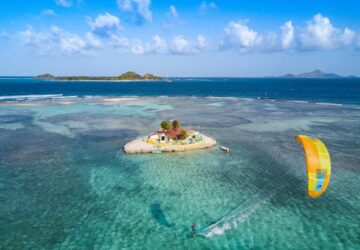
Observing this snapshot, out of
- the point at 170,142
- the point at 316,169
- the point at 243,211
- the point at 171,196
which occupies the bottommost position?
the point at 243,211

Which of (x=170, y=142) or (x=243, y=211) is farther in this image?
(x=170, y=142)

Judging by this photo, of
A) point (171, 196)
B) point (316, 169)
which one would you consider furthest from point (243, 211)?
point (316, 169)

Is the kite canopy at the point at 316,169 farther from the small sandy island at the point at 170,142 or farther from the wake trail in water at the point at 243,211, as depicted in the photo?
the small sandy island at the point at 170,142

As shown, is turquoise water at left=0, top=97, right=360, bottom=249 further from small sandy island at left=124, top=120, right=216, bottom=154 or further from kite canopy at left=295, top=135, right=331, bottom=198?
kite canopy at left=295, top=135, right=331, bottom=198

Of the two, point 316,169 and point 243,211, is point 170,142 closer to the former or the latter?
point 243,211

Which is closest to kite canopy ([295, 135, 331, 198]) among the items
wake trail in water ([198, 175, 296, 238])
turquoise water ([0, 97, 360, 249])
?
turquoise water ([0, 97, 360, 249])

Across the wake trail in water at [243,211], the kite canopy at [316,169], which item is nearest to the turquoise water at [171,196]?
the wake trail in water at [243,211]

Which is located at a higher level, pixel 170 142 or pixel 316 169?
pixel 316 169

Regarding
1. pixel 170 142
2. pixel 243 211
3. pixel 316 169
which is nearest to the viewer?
pixel 316 169
